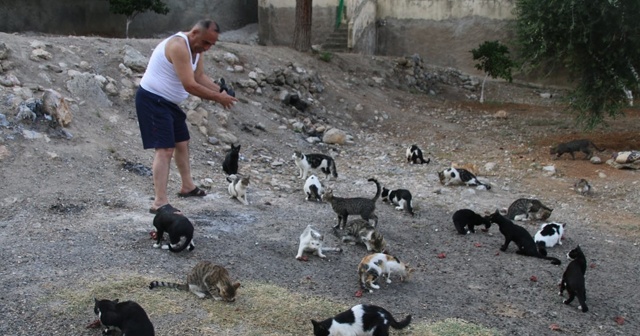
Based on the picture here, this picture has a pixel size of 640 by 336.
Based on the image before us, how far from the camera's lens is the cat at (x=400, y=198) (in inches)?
371

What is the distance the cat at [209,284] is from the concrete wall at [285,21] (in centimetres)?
1666

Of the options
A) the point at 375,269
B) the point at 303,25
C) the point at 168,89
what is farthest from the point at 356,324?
the point at 303,25

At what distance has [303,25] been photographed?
59.1ft

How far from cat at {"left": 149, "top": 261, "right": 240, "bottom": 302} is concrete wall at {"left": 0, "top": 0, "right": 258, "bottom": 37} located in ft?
59.1

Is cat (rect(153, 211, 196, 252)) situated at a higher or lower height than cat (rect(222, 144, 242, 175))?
higher

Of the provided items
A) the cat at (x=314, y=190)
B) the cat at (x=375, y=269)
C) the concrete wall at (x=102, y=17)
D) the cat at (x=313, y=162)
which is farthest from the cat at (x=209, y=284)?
the concrete wall at (x=102, y=17)

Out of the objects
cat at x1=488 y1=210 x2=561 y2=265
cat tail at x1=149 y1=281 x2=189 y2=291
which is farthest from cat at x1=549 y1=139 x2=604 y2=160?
cat tail at x1=149 y1=281 x2=189 y2=291

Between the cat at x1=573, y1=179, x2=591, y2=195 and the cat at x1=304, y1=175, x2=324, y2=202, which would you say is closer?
the cat at x1=304, y1=175, x2=324, y2=202

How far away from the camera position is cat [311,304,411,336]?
16.7ft

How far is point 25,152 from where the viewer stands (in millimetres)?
8930

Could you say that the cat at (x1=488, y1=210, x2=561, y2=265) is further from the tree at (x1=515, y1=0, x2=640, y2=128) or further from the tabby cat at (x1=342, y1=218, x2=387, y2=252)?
the tree at (x1=515, y1=0, x2=640, y2=128)

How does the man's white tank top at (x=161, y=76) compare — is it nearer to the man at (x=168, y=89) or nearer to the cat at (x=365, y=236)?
the man at (x=168, y=89)

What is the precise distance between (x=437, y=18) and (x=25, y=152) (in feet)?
51.3

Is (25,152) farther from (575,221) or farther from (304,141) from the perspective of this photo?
(575,221)
